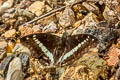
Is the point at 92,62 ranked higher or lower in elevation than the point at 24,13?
lower

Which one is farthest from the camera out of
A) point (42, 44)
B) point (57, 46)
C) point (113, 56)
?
point (42, 44)

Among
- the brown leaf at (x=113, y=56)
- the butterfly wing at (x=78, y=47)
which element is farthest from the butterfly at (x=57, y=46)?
the brown leaf at (x=113, y=56)

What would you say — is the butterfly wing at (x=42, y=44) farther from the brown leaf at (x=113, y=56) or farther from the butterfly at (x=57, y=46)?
the brown leaf at (x=113, y=56)

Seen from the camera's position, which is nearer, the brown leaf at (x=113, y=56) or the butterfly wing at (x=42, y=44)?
the brown leaf at (x=113, y=56)

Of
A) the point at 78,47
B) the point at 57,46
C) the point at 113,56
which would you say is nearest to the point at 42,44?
the point at 57,46

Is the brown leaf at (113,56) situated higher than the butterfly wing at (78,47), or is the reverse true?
the butterfly wing at (78,47)

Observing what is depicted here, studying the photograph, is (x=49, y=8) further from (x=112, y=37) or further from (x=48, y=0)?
(x=112, y=37)

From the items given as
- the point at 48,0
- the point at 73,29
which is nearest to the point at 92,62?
the point at 73,29

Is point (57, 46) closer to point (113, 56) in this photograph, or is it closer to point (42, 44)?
point (42, 44)
